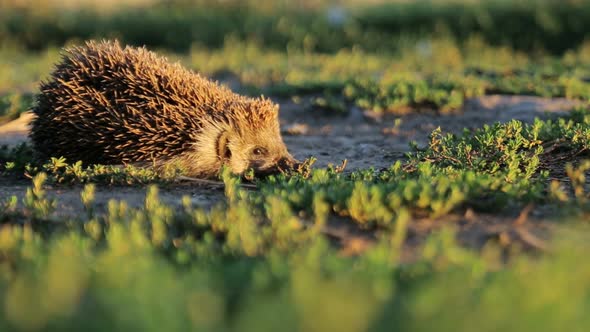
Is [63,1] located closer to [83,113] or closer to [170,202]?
[83,113]

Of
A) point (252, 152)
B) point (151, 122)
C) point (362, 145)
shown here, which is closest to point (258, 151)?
point (252, 152)

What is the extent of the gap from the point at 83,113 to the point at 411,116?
157 inches

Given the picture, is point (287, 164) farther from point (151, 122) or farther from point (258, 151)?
point (151, 122)

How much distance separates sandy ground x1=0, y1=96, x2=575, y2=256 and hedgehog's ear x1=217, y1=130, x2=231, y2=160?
438 millimetres

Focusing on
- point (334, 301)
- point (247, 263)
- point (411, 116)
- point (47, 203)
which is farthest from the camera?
point (411, 116)

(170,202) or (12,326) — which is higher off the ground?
(170,202)

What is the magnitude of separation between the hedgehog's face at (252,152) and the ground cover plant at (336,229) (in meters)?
0.21

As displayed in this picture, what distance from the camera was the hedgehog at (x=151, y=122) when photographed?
225 inches

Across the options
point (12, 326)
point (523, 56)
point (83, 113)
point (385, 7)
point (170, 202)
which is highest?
point (385, 7)

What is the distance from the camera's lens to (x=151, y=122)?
571 centimetres

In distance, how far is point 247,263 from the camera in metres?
3.39

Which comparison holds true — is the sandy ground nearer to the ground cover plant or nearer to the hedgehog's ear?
the ground cover plant

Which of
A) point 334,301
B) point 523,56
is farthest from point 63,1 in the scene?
point 334,301

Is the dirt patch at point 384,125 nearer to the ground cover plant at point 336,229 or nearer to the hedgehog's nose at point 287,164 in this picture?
the ground cover plant at point 336,229
